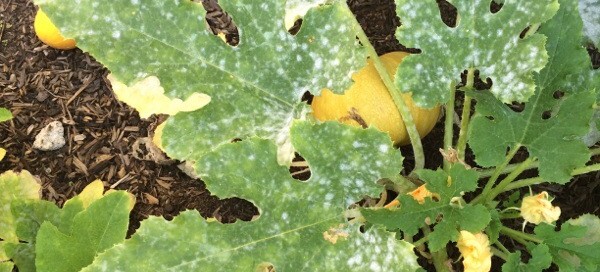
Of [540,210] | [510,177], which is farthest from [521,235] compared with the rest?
[540,210]

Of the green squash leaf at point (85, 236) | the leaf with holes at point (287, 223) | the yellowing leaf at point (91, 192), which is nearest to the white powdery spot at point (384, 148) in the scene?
the leaf with holes at point (287, 223)

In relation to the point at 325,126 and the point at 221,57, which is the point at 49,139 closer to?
the point at 221,57

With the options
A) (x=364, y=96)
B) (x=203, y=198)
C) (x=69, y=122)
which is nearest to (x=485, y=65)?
(x=364, y=96)

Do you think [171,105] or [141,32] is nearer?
[141,32]

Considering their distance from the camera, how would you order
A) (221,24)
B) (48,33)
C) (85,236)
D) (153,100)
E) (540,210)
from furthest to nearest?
(221,24)
(48,33)
(153,100)
(85,236)
(540,210)

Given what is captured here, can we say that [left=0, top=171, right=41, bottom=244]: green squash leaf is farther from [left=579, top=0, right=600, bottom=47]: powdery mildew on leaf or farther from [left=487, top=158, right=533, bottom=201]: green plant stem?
[left=579, top=0, right=600, bottom=47]: powdery mildew on leaf

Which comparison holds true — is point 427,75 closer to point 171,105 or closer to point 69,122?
point 171,105

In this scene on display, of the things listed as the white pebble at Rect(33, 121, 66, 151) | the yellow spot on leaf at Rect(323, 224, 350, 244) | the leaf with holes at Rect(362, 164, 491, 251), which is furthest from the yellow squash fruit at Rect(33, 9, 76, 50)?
the leaf with holes at Rect(362, 164, 491, 251)
